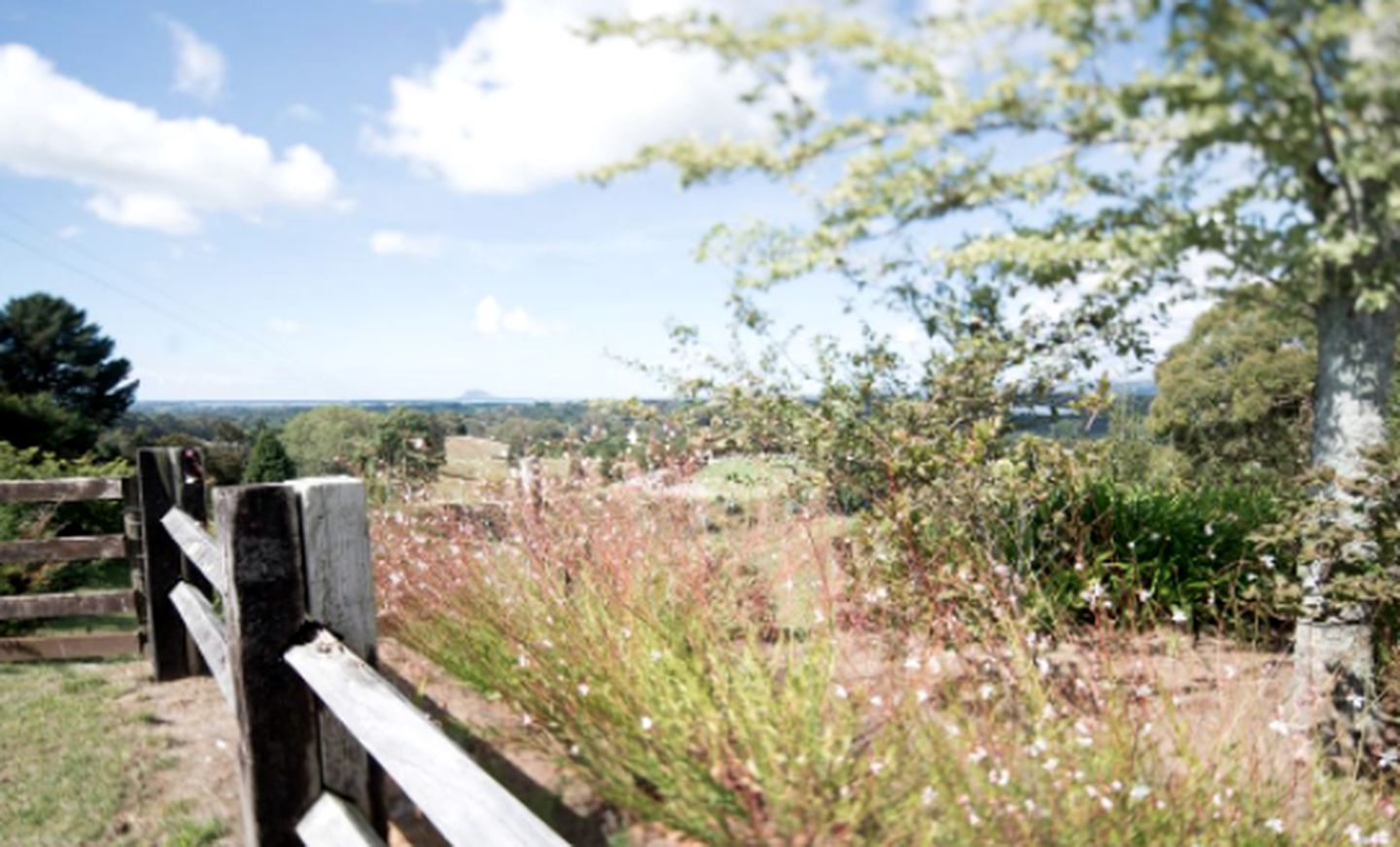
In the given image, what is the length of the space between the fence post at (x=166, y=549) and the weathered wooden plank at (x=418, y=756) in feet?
12.5

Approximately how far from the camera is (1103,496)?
22.6ft

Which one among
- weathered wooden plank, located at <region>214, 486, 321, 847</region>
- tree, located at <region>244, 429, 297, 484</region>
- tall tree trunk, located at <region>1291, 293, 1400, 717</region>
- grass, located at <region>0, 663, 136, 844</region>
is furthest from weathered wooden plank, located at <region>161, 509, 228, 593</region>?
tree, located at <region>244, 429, 297, 484</region>

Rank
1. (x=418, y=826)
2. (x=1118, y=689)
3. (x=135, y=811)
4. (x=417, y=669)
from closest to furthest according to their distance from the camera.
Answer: (x=1118, y=689) → (x=418, y=826) → (x=135, y=811) → (x=417, y=669)

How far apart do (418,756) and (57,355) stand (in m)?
70.8

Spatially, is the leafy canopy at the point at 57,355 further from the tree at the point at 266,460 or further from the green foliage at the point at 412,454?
the green foliage at the point at 412,454

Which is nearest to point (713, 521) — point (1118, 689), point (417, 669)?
point (417, 669)

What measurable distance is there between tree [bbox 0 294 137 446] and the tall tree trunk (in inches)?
2643

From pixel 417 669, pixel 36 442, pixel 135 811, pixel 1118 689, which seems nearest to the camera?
pixel 1118 689

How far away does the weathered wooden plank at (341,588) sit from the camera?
2.84 meters

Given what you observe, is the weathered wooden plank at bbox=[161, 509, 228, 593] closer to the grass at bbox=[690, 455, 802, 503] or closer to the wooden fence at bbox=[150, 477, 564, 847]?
the wooden fence at bbox=[150, 477, 564, 847]

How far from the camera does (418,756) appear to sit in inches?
91.8

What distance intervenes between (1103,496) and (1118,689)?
3746 millimetres

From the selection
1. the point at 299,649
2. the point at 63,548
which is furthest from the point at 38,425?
the point at 299,649

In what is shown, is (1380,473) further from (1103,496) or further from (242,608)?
(242,608)
